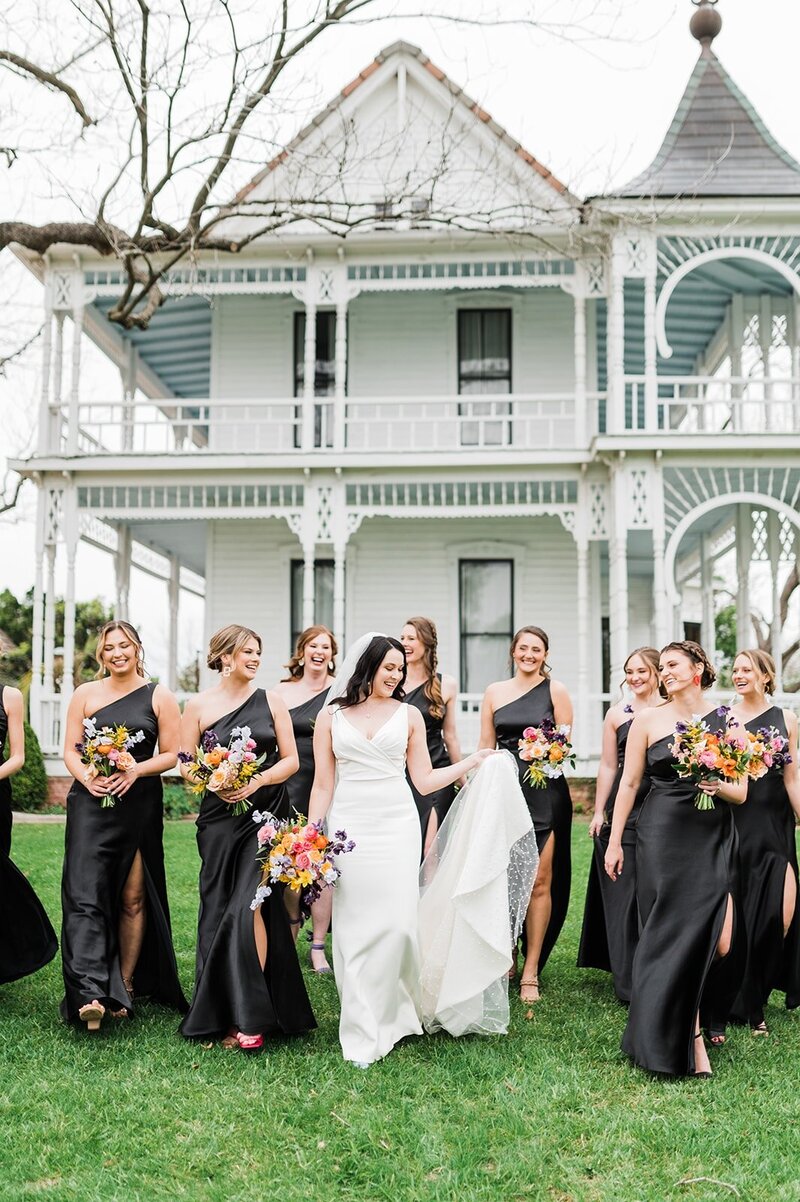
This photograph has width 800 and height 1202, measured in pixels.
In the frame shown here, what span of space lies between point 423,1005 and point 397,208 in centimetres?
1403

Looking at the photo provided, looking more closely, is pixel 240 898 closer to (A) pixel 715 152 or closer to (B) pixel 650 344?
(B) pixel 650 344

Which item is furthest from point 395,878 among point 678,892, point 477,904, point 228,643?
point 228,643

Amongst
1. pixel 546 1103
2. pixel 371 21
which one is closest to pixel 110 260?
pixel 371 21

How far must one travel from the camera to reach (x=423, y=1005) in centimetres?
574

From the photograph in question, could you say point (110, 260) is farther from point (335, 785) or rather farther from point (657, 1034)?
point (657, 1034)

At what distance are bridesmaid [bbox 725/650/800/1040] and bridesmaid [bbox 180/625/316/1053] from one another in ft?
7.72

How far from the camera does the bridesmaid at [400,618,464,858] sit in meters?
7.25

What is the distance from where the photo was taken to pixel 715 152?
53.5ft

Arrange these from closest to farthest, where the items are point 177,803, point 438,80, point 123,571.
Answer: point 177,803 → point 438,80 → point 123,571

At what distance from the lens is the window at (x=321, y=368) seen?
17.8 metres

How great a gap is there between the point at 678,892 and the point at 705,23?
17.3 meters

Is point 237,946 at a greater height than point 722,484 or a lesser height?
lesser

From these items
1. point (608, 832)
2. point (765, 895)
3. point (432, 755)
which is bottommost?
point (765, 895)

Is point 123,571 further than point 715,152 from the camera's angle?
Yes
